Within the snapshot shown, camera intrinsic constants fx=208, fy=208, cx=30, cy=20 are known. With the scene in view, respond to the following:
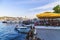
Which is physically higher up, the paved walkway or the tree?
the tree

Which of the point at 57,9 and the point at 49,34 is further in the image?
the point at 57,9

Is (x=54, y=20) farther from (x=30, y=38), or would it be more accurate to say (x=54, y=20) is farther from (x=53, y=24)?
(x=30, y=38)

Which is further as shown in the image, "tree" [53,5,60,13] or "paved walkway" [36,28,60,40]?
"tree" [53,5,60,13]

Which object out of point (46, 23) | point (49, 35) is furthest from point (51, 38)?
point (46, 23)

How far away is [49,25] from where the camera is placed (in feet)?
52.6

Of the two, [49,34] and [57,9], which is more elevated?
[57,9]

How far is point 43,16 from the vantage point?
16312 mm

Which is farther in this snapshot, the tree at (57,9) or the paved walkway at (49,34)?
the tree at (57,9)

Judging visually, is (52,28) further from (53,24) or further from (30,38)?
(30,38)

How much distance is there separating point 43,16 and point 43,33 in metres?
1.36

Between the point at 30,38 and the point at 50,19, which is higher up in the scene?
the point at 50,19

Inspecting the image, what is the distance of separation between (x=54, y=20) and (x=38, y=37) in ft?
6.21

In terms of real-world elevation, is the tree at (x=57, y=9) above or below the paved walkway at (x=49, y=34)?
above

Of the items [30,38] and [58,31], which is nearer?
[58,31]
